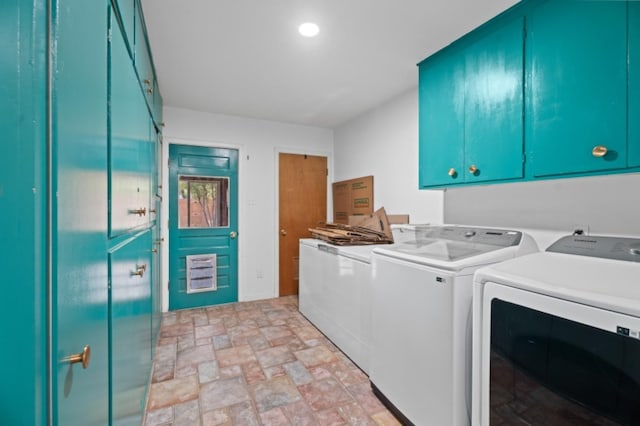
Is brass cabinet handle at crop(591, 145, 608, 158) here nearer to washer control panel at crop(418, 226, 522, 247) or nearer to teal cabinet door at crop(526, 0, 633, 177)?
teal cabinet door at crop(526, 0, 633, 177)

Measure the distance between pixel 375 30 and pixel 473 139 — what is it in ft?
3.28

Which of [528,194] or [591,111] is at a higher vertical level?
[591,111]

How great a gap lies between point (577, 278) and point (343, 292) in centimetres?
181

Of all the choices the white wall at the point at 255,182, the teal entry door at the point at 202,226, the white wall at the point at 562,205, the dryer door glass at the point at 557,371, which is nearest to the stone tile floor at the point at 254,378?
the teal entry door at the point at 202,226

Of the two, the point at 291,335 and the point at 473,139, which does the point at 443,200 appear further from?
the point at 291,335

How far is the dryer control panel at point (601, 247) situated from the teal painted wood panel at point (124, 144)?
2097 millimetres

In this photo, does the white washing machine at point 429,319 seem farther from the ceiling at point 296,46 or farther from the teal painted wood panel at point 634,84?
the ceiling at point 296,46

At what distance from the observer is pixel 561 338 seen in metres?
1.05

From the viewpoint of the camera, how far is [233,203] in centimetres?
397

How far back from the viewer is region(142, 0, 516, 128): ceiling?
5.93 ft

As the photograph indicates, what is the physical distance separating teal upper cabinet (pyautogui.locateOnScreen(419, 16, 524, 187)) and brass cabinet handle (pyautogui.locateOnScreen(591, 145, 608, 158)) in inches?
13.9

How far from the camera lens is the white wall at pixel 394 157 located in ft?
9.60

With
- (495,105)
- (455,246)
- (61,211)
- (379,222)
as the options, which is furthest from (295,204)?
(61,211)


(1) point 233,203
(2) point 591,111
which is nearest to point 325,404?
(2) point 591,111
